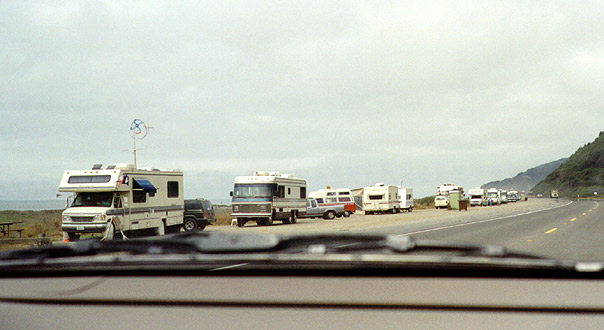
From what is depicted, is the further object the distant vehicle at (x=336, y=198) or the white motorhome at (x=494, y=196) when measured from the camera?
the white motorhome at (x=494, y=196)

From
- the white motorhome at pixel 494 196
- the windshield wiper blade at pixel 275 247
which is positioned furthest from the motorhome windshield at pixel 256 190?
the white motorhome at pixel 494 196

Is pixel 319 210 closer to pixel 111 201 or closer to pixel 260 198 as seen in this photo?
pixel 260 198

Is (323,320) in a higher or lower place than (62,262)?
lower

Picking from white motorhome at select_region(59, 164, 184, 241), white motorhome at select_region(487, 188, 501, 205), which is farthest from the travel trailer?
white motorhome at select_region(59, 164, 184, 241)

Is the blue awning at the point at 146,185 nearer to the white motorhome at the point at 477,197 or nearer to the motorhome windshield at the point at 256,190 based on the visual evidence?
the motorhome windshield at the point at 256,190

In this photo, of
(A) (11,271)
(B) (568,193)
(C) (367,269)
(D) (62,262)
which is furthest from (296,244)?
(B) (568,193)

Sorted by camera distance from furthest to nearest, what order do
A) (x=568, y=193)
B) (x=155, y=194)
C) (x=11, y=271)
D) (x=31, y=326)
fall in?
(x=568, y=193) → (x=155, y=194) → (x=11, y=271) → (x=31, y=326)

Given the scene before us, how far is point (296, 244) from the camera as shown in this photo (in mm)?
2549

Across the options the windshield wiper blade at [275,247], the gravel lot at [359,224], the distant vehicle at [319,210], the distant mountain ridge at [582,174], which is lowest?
the gravel lot at [359,224]

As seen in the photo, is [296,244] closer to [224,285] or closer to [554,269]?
[224,285]

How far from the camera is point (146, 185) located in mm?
21125

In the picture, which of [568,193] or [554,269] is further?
[568,193]

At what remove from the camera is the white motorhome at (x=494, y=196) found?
7662 centimetres

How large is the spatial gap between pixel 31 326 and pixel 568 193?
17780cm
